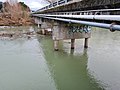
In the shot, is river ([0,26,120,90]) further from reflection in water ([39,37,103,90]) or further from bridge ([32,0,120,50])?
bridge ([32,0,120,50])

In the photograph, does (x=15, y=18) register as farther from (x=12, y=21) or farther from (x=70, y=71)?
(x=70, y=71)

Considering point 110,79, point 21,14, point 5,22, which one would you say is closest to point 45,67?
point 110,79

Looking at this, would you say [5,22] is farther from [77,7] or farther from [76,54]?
[77,7]

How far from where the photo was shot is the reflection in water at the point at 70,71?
9.77 m

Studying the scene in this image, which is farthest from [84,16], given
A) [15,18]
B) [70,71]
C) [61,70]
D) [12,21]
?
[15,18]

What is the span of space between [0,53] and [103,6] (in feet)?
36.8

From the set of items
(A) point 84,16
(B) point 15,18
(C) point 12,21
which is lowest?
(C) point 12,21

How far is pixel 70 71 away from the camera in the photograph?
12078 mm

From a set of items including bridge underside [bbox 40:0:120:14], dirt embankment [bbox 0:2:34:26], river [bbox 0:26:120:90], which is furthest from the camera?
dirt embankment [bbox 0:2:34:26]

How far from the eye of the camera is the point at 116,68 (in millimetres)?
12016

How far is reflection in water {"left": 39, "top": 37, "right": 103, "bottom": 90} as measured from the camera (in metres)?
9.77

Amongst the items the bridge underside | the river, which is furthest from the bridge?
the river

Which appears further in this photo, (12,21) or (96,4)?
(12,21)

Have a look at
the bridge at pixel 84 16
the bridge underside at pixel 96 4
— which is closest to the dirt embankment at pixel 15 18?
the bridge at pixel 84 16
